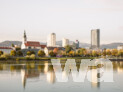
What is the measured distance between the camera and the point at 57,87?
65.3 ft

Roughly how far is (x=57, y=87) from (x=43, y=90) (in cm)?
165

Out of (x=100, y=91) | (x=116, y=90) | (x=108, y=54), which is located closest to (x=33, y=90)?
(x=100, y=91)

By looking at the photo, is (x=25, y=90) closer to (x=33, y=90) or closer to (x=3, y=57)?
(x=33, y=90)

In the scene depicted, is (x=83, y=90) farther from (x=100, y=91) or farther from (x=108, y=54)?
(x=108, y=54)

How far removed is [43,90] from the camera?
18625 millimetres

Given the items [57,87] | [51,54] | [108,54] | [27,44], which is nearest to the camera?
[57,87]

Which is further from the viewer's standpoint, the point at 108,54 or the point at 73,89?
the point at 108,54

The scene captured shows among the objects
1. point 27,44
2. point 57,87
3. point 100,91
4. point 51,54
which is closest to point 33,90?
point 57,87

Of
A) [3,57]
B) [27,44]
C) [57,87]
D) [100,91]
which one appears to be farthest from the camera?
[27,44]

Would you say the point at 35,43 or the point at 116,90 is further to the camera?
the point at 35,43

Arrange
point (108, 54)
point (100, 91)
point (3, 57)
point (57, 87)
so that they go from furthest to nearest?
point (108, 54) < point (3, 57) < point (57, 87) < point (100, 91)

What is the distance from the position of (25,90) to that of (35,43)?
146720 millimetres

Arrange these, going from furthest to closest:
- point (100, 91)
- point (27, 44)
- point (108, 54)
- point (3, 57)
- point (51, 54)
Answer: point (27, 44)
point (108, 54)
point (51, 54)
point (3, 57)
point (100, 91)

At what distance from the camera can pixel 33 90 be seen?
61.3ft
